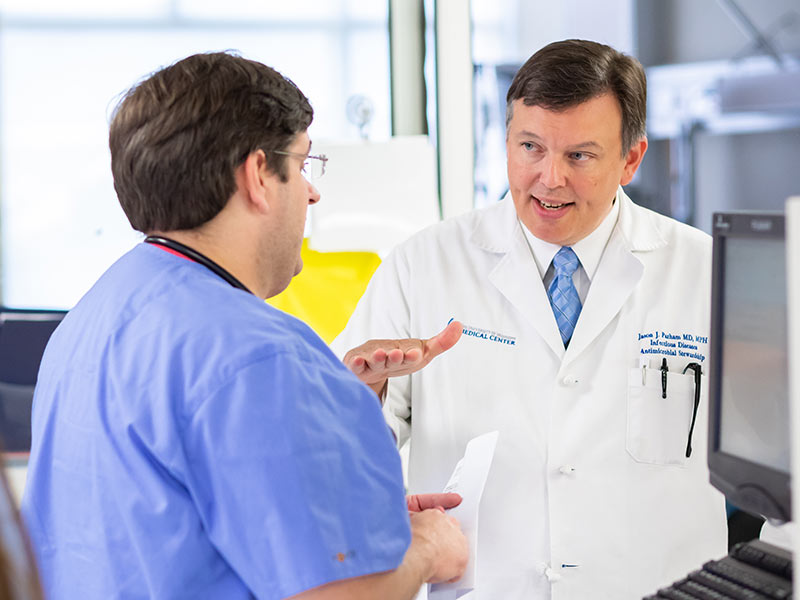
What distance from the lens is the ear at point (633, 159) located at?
1779 mm

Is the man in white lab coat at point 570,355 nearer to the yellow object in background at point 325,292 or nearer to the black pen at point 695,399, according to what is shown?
the black pen at point 695,399

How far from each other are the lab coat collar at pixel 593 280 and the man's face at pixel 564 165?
6cm

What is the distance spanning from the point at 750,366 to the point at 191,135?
0.69m

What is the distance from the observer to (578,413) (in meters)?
1.62

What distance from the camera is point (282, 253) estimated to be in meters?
1.16

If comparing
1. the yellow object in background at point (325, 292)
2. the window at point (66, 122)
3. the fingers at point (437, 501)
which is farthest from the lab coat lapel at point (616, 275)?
the window at point (66, 122)

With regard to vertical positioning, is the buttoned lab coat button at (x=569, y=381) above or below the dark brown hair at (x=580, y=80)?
below

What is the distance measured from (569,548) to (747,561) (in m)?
0.64

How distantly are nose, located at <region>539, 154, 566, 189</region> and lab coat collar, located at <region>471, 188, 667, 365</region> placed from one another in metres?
0.16

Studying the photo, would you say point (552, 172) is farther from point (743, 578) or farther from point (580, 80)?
point (743, 578)

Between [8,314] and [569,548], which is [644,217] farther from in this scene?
[8,314]

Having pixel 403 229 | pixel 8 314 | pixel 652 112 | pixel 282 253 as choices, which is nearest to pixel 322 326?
pixel 403 229

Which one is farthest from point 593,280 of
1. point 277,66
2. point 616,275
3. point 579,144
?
point 277,66

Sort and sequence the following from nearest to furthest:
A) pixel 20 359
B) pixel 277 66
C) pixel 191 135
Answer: pixel 191 135 < pixel 20 359 < pixel 277 66
